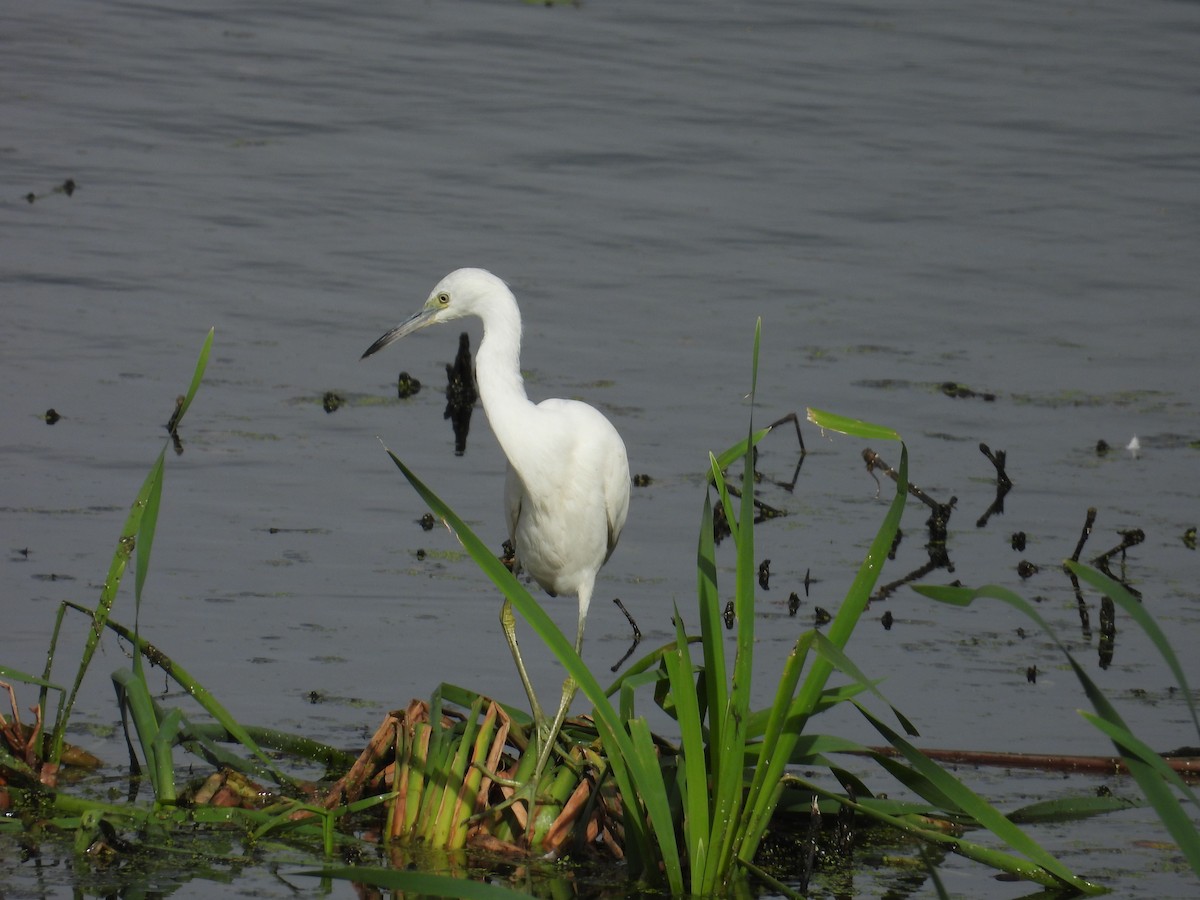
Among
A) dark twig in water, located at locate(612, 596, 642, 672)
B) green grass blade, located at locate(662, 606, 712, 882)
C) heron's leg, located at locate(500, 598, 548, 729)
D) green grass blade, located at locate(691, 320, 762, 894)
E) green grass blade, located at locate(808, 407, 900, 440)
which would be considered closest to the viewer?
green grass blade, located at locate(808, 407, 900, 440)

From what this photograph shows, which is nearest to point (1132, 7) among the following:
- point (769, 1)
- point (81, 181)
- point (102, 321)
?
point (769, 1)

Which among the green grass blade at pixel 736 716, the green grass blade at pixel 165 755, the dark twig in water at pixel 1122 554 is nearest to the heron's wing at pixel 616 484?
the green grass blade at pixel 736 716

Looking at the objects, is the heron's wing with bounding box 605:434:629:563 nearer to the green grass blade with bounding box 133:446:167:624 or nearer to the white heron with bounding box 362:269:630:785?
the white heron with bounding box 362:269:630:785

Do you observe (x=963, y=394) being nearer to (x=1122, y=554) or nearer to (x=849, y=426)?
(x=1122, y=554)

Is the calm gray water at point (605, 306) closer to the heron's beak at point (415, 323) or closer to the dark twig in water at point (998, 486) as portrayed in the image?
the dark twig in water at point (998, 486)

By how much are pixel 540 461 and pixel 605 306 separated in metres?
4.70

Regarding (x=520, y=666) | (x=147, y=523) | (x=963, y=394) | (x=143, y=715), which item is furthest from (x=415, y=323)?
(x=963, y=394)

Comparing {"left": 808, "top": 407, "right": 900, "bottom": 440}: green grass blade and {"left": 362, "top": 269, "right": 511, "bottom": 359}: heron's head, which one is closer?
{"left": 808, "top": 407, "right": 900, "bottom": 440}: green grass blade

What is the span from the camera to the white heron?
509 centimetres

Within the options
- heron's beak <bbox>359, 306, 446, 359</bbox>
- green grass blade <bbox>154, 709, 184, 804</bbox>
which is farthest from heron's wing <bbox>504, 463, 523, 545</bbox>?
green grass blade <bbox>154, 709, 184, 804</bbox>

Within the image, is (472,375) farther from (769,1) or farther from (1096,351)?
(769,1)

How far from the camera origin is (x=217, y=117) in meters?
13.0

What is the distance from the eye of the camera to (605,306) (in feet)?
32.5

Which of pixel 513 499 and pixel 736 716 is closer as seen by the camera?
pixel 736 716
